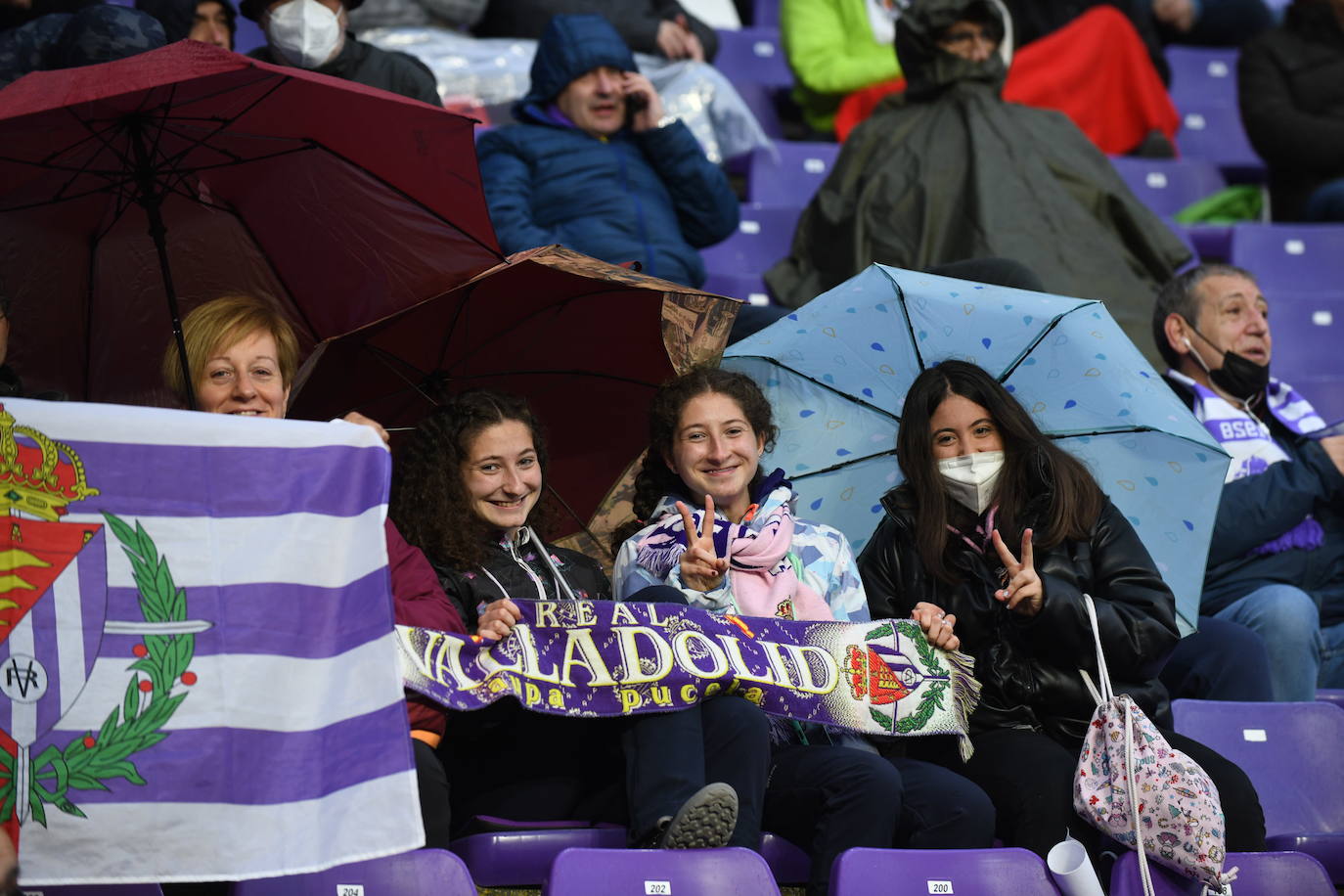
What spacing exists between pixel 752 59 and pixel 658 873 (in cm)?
601

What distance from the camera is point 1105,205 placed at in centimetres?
550

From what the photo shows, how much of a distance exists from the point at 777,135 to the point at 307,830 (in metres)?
5.83

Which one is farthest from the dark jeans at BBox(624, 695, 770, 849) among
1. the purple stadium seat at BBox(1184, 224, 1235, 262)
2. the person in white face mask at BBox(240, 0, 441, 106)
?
the purple stadium seat at BBox(1184, 224, 1235, 262)

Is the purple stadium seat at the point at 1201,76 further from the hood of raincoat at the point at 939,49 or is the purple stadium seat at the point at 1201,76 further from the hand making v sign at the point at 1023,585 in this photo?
the hand making v sign at the point at 1023,585

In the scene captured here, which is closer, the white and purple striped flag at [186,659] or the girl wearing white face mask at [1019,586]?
the white and purple striped flag at [186,659]

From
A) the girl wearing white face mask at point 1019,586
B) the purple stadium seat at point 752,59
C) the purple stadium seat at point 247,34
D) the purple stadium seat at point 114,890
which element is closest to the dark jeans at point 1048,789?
the girl wearing white face mask at point 1019,586

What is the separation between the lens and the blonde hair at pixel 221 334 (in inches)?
125

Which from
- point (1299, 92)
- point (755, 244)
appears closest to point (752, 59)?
point (755, 244)

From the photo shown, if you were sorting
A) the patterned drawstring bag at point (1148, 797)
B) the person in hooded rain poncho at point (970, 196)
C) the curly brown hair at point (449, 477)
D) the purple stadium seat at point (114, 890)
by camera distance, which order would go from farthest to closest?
the person in hooded rain poncho at point (970, 196) < the curly brown hair at point (449, 477) < the patterned drawstring bag at point (1148, 797) < the purple stadium seat at point (114, 890)

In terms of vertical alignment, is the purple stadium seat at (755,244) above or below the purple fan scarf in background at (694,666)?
above

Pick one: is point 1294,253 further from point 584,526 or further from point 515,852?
point 515,852

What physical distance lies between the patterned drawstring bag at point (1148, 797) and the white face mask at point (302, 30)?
289 centimetres

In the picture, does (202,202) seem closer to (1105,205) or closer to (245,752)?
(245,752)

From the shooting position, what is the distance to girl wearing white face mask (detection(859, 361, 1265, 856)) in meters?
3.01
